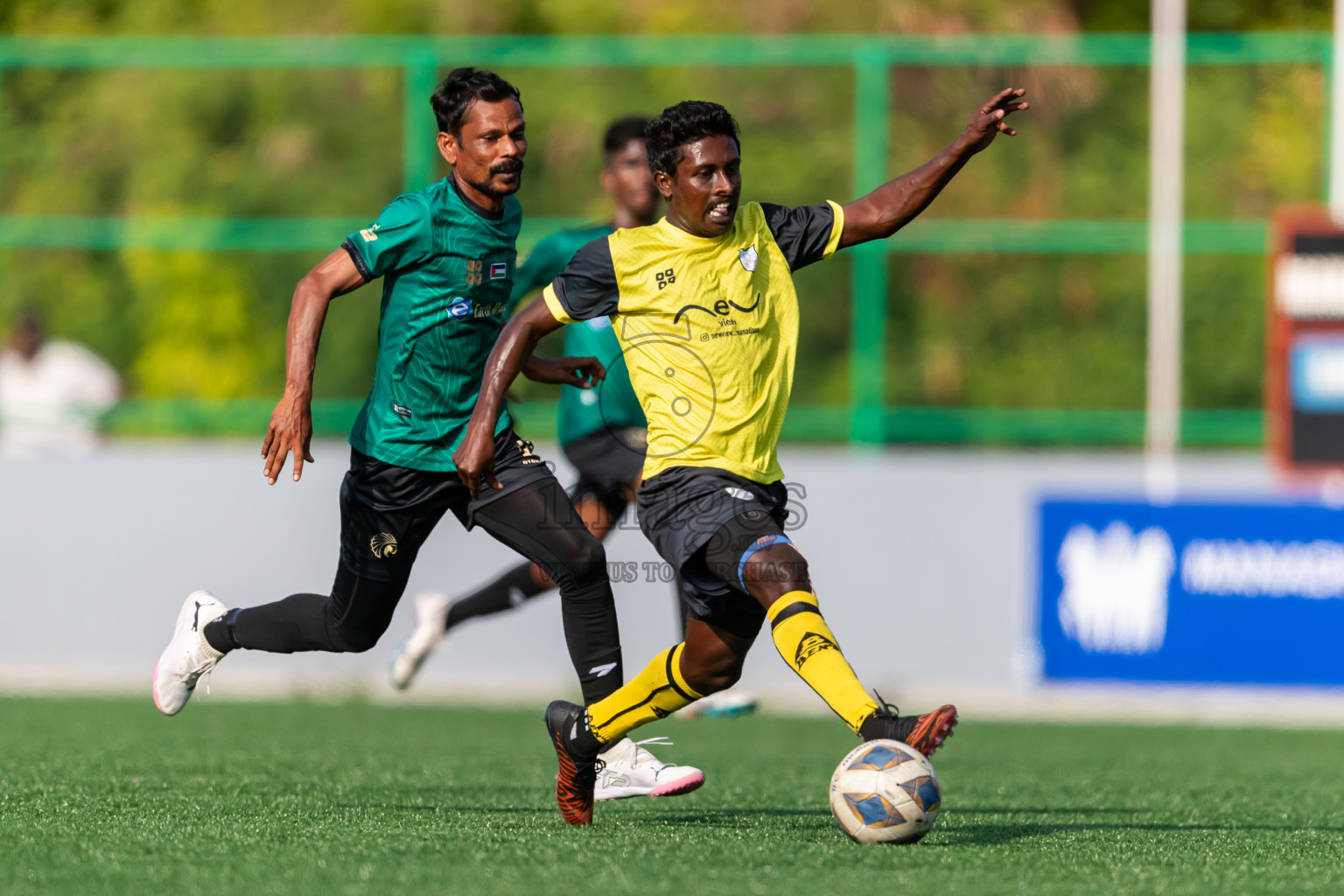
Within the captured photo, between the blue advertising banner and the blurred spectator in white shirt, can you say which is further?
the blurred spectator in white shirt

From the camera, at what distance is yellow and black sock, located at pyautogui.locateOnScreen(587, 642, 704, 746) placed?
5102 millimetres

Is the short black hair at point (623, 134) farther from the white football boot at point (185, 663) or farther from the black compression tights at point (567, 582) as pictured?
the white football boot at point (185, 663)

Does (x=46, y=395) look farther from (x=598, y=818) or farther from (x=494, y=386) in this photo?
(x=494, y=386)

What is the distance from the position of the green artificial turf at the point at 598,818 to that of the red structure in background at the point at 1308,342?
2.54m

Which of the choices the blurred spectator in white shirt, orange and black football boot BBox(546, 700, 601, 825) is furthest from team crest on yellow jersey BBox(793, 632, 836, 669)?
the blurred spectator in white shirt

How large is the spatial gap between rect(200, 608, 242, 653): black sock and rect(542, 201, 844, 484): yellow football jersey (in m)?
1.78

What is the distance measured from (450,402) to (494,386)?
2.21ft

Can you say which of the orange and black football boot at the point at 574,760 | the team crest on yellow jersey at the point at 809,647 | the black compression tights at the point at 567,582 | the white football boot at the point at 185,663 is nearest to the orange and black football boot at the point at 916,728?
the team crest on yellow jersey at the point at 809,647

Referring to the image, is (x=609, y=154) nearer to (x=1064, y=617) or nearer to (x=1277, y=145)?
(x=1064, y=617)

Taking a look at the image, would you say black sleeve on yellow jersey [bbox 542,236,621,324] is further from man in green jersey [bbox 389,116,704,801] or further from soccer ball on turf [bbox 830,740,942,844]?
man in green jersey [bbox 389,116,704,801]

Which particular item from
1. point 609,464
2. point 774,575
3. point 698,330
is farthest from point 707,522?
point 609,464

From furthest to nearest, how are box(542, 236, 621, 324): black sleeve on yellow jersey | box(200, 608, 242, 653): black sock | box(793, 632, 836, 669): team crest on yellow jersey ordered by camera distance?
box(200, 608, 242, 653): black sock < box(542, 236, 621, 324): black sleeve on yellow jersey < box(793, 632, 836, 669): team crest on yellow jersey

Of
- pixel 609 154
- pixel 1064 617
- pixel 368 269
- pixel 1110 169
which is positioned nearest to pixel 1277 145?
pixel 1110 169

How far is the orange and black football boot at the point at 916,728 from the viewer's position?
433 cm
